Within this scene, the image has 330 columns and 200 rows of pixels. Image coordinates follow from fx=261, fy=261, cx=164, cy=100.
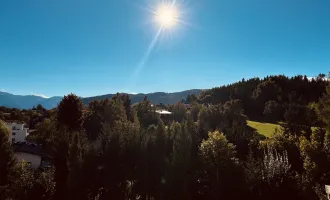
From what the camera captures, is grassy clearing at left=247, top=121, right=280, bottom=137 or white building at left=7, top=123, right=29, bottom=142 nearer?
grassy clearing at left=247, top=121, right=280, bottom=137

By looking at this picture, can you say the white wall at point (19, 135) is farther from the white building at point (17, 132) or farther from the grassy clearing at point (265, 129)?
the grassy clearing at point (265, 129)

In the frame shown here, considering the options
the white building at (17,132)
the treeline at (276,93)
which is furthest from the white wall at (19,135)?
the treeline at (276,93)

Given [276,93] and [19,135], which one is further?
[276,93]

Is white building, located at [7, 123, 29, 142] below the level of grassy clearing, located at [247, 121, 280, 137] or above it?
below

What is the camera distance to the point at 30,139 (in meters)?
57.4

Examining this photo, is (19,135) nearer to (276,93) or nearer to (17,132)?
(17,132)

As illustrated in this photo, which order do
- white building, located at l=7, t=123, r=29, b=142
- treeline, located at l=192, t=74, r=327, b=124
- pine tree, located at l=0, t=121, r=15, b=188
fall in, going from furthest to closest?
treeline, located at l=192, t=74, r=327, b=124, white building, located at l=7, t=123, r=29, b=142, pine tree, located at l=0, t=121, r=15, b=188

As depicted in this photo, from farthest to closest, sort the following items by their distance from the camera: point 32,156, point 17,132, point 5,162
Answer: point 17,132, point 32,156, point 5,162

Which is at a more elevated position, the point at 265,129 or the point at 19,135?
the point at 265,129

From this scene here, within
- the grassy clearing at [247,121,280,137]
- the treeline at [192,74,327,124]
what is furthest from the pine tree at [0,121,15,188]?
the treeline at [192,74,327,124]

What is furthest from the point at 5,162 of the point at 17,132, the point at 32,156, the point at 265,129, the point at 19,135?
the point at 265,129

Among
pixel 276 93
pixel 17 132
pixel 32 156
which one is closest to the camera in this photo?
pixel 32 156

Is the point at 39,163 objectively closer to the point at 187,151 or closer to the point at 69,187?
the point at 69,187

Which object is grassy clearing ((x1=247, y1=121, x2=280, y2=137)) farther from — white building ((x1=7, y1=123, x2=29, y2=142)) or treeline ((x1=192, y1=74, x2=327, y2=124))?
white building ((x1=7, y1=123, x2=29, y2=142))
